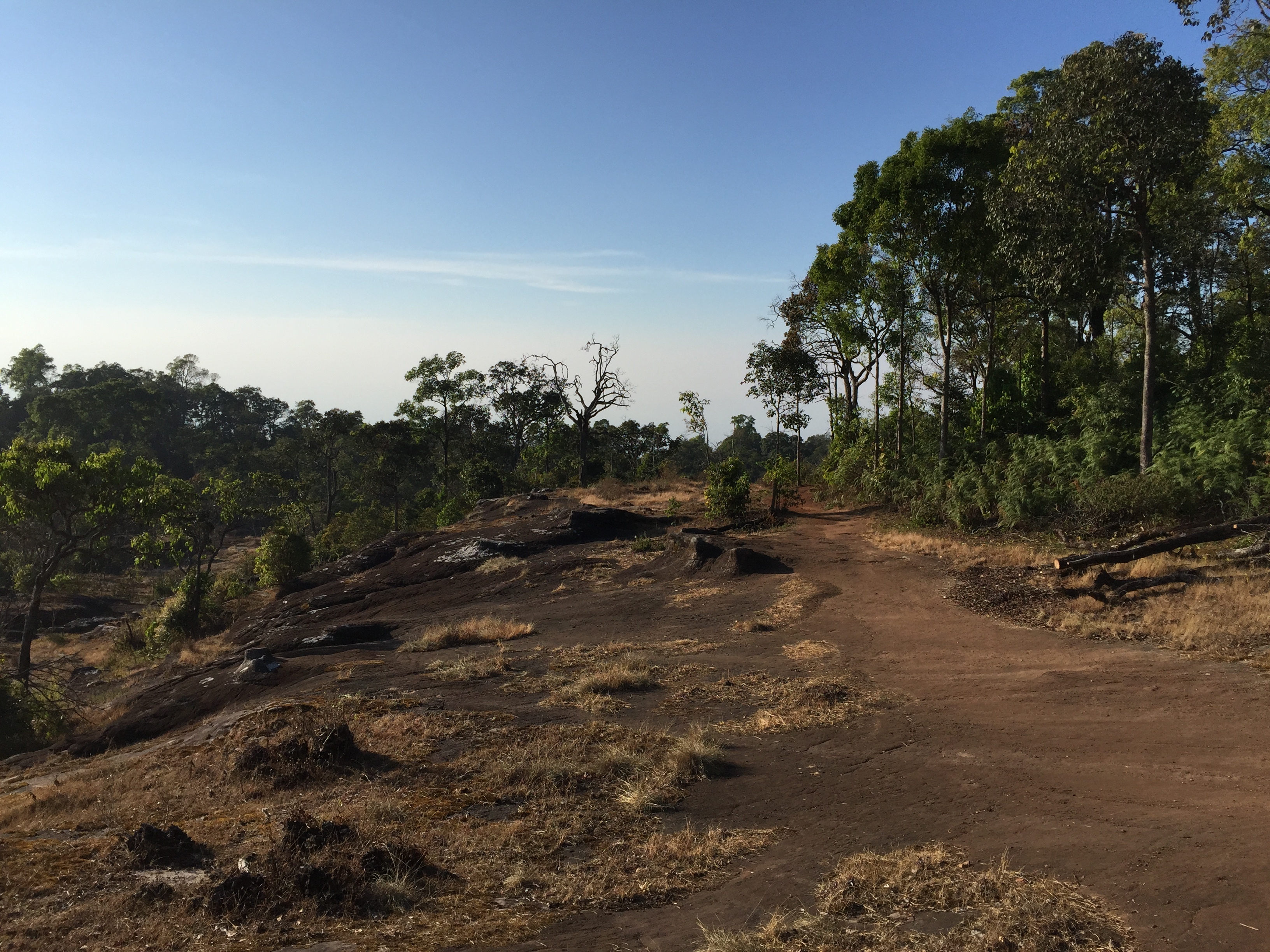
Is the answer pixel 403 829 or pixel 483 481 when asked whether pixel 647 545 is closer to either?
pixel 403 829

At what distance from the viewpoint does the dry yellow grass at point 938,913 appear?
462cm

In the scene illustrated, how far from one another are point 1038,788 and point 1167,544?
8.00m

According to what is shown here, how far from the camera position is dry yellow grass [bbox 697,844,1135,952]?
4.62 m

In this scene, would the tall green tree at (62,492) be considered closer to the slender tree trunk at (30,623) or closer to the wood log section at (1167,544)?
the slender tree trunk at (30,623)

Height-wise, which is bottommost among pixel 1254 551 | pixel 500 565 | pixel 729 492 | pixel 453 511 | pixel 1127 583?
pixel 500 565

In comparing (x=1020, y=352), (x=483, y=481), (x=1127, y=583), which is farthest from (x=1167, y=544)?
(x=483, y=481)

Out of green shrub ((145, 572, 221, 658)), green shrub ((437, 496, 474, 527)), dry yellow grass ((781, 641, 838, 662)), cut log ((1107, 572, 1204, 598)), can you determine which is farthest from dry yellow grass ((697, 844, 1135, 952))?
green shrub ((437, 496, 474, 527))

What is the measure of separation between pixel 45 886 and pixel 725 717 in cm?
693

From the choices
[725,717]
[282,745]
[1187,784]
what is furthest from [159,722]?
[1187,784]

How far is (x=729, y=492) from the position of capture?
1022 inches

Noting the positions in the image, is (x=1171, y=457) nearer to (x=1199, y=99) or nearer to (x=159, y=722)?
(x=1199, y=99)

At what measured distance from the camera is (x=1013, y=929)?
185 inches

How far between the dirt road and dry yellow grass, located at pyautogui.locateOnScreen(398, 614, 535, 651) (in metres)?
7.17

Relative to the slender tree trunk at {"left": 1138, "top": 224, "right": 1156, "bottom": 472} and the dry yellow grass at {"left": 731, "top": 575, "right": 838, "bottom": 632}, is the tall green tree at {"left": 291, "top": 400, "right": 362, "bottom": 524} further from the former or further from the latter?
the slender tree trunk at {"left": 1138, "top": 224, "right": 1156, "bottom": 472}
